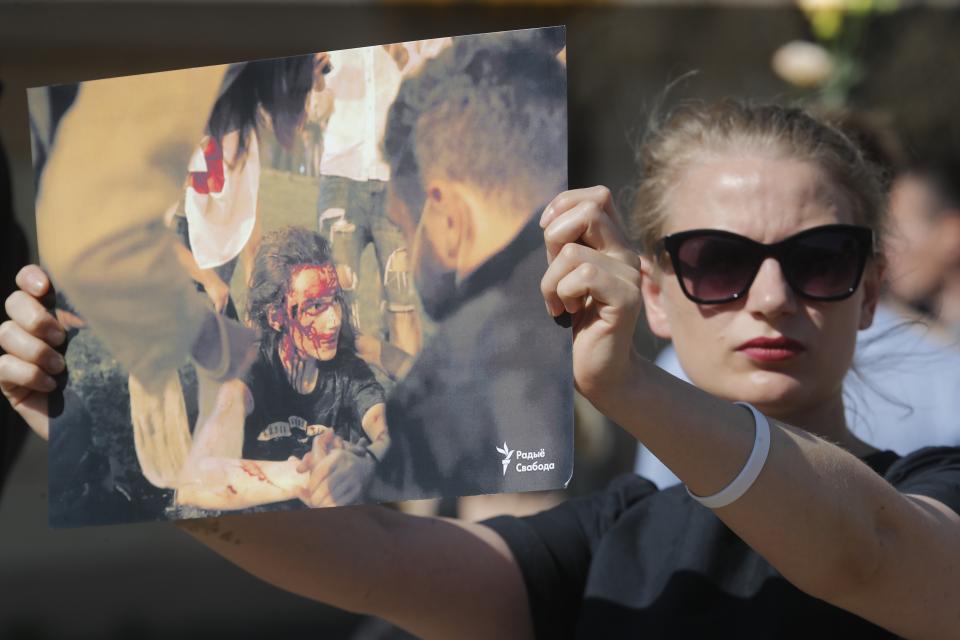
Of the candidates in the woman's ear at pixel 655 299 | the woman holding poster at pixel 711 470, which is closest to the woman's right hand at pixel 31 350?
the woman holding poster at pixel 711 470

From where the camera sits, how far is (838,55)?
575 centimetres

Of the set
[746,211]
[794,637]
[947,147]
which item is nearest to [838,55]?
[947,147]

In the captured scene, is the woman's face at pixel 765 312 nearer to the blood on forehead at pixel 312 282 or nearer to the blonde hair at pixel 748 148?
the blonde hair at pixel 748 148

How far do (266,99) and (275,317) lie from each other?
12.1 inches

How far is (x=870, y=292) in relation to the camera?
213 centimetres

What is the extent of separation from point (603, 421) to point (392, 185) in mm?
3698

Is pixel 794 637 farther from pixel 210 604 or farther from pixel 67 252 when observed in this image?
pixel 210 604

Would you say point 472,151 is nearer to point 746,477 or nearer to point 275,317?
point 275,317

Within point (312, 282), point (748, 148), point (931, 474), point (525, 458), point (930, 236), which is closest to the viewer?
point (525, 458)

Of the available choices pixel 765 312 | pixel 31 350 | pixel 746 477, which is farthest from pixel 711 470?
pixel 31 350

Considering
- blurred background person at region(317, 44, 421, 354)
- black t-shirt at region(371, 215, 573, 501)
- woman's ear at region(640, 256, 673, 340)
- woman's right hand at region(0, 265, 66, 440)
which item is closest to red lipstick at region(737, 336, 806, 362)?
woman's ear at region(640, 256, 673, 340)

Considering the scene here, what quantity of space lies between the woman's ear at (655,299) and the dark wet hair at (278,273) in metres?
0.63

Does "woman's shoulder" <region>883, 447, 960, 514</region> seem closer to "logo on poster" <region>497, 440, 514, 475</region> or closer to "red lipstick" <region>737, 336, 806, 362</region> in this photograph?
"red lipstick" <region>737, 336, 806, 362</region>

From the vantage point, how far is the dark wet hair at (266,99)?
67.8 inches
